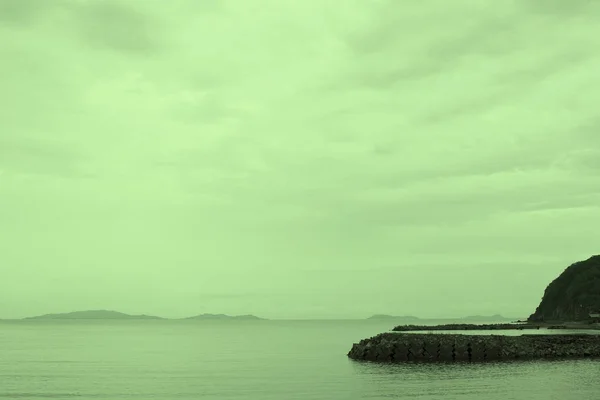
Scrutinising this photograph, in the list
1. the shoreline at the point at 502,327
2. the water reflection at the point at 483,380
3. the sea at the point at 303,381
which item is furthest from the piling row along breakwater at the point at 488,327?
the water reflection at the point at 483,380

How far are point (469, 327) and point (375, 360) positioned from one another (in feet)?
350

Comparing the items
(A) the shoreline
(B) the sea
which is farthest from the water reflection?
(A) the shoreline

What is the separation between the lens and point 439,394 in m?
49.2

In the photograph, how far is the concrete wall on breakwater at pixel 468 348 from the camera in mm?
79438

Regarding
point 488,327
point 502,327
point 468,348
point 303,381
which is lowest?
point 303,381

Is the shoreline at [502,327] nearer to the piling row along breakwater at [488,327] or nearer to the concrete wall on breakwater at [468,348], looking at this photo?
the piling row along breakwater at [488,327]

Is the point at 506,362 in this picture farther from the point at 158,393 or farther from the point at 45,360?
the point at 45,360

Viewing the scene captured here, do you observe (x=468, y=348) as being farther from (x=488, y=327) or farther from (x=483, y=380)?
(x=488, y=327)

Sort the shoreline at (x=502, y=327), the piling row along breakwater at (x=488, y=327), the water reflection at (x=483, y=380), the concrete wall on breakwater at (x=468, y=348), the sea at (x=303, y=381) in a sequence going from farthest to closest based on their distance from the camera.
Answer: the piling row along breakwater at (x=488, y=327) → the shoreline at (x=502, y=327) → the concrete wall on breakwater at (x=468, y=348) → the sea at (x=303, y=381) → the water reflection at (x=483, y=380)

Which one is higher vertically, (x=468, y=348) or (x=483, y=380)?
(x=468, y=348)

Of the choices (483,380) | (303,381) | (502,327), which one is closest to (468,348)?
(483,380)

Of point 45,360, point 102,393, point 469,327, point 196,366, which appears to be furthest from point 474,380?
point 469,327

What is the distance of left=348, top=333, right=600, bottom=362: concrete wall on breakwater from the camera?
7944 centimetres

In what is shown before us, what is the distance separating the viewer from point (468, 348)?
79.8 metres
